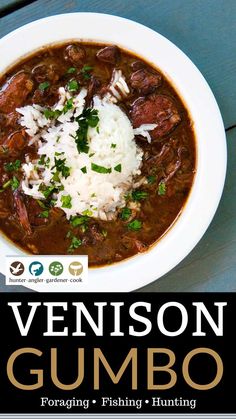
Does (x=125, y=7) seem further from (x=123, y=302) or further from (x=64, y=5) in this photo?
(x=123, y=302)

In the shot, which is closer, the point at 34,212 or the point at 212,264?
the point at 34,212

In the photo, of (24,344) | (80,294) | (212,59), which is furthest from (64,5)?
(24,344)

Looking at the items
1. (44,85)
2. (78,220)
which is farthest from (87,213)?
(44,85)

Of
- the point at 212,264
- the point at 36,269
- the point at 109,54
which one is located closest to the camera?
the point at 109,54

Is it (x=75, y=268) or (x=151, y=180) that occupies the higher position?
(x=151, y=180)

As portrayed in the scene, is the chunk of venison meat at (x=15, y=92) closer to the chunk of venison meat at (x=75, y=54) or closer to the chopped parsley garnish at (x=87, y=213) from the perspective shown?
the chunk of venison meat at (x=75, y=54)

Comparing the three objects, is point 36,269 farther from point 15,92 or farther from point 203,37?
point 203,37
